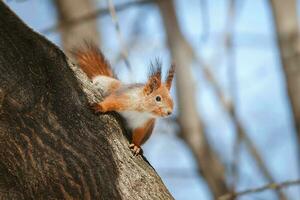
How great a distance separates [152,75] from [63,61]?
1.43ft

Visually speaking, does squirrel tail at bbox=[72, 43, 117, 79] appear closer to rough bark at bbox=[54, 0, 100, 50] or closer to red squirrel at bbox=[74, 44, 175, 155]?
red squirrel at bbox=[74, 44, 175, 155]

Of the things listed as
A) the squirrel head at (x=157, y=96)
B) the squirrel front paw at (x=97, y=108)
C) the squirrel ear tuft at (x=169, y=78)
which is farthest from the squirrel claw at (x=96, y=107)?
the squirrel ear tuft at (x=169, y=78)

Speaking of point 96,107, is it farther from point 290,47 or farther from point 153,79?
point 290,47

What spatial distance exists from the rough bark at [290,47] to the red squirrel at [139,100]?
137 centimetres

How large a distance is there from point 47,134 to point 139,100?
47 centimetres

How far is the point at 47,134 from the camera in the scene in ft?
5.10

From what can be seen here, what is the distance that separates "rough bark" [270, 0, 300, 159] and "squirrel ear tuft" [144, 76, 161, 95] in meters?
1.44

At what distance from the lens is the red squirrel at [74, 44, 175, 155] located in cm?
185

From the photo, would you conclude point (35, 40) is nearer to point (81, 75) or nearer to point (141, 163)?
point (81, 75)

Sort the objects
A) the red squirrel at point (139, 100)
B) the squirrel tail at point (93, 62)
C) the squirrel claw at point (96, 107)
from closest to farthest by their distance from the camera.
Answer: the squirrel claw at point (96, 107), the red squirrel at point (139, 100), the squirrel tail at point (93, 62)

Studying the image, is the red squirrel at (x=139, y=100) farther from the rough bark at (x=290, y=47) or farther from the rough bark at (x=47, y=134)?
the rough bark at (x=290, y=47)

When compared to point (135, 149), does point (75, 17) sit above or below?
above

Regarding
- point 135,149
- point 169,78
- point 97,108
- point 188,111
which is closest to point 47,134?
point 97,108

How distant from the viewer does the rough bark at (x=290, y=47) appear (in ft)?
10.7
